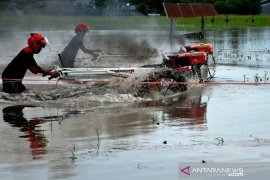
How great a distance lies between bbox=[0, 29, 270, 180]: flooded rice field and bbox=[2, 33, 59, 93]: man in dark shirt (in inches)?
16.2

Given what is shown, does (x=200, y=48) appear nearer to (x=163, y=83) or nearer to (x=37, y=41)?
(x=163, y=83)

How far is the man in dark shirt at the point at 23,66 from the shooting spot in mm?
13016

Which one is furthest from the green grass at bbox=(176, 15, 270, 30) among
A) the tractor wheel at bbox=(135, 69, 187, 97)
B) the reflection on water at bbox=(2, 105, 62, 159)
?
the reflection on water at bbox=(2, 105, 62, 159)

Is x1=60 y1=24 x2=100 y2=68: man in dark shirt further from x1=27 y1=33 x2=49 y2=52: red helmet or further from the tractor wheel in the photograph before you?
x1=27 y1=33 x2=49 y2=52: red helmet

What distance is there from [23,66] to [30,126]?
104 inches

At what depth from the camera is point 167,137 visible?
9945mm

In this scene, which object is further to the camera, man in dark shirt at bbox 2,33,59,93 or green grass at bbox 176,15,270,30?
green grass at bbox 176,15,270,30

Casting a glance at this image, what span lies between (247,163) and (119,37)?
23.3 m

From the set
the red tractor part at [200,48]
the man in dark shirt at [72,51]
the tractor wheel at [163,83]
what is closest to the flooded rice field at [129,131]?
the tractor wheel at [163,83]

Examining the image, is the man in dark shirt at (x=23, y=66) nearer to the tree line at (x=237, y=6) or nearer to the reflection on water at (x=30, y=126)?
the reflection on water at (x=30, y=126)

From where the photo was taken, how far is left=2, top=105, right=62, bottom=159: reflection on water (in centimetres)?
915

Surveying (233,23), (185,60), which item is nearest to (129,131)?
(185,60)

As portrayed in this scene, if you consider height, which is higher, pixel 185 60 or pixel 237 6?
pixel 237 6

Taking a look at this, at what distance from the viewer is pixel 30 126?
1109 cm
